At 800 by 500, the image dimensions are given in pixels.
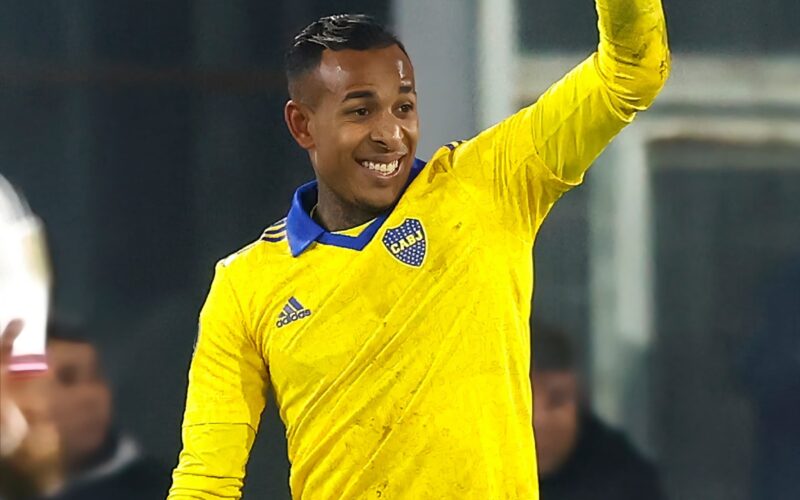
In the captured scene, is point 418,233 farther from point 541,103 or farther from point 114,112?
point 114,112

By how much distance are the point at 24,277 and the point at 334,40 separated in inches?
53.7

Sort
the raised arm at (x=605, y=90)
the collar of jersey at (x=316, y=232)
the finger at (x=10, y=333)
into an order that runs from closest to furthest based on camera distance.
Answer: the raised arm at (x=605, y=90), the collar of jersey at (x=316, y=232), the finger at (x=10, y=333)

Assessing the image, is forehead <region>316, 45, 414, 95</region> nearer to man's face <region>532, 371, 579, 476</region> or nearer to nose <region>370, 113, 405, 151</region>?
nose <region>370, 113, 405, 151</region>

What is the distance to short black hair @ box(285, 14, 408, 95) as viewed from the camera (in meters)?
1.85

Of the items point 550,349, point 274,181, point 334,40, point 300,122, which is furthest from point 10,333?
point 334,40

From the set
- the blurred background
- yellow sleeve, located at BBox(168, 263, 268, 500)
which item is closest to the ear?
yellow sleeve, located at BBox(168, 263, 268, 500)

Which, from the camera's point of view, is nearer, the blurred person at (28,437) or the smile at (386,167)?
the smile at (386,167)

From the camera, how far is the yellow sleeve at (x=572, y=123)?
62.6 inches

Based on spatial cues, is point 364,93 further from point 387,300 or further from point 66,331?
point 66,331

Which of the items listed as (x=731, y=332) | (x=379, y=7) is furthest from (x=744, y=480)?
(x=379, y=7)

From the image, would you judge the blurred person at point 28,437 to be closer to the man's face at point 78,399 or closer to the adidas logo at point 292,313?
the man's face at point 78,399

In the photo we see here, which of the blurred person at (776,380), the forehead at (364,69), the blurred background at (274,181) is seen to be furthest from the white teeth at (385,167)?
the blurred person at (776,380)

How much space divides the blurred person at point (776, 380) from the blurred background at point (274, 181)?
0.03 m

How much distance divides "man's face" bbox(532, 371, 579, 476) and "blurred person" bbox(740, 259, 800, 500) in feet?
1.35
